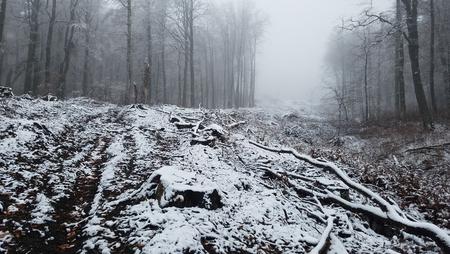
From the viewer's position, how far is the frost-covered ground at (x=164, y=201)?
453 centimetres

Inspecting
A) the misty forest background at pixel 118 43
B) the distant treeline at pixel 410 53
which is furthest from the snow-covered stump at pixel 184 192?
the misty forest background at pixel 118 43

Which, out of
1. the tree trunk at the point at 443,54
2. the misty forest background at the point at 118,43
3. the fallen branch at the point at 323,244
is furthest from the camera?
the misty forest background at the point at 118,43

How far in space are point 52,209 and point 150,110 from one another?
1006 centimetres

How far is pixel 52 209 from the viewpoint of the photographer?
16.8ft

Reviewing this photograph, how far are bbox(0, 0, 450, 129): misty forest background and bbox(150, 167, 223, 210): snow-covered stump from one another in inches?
488

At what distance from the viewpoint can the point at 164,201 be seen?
5.39 m

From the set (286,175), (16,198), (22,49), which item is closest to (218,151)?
(286,175)

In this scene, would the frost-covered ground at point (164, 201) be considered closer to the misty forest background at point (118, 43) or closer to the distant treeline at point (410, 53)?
the distant treeline at point (410, 53)

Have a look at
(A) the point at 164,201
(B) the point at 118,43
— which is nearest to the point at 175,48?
(B) the point at 118,43

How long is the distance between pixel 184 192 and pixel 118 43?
32.6 metres

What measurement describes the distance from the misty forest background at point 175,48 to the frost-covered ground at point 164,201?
957cm

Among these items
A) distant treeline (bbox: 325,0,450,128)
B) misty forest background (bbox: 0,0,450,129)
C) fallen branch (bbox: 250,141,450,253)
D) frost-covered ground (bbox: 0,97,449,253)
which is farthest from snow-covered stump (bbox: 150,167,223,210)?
misty forest background (bbox: 0,0,450,129)

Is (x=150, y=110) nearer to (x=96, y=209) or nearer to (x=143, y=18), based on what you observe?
(x=96, y=209)

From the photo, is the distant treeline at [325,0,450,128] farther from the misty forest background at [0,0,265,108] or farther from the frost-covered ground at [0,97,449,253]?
the misty forest background at [0,0,265,108]
